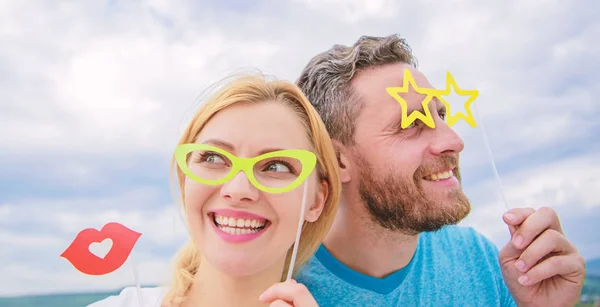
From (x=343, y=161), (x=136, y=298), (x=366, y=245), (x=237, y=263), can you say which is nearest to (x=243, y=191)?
(x=237, y=263)

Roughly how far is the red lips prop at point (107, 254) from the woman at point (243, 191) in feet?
0.71

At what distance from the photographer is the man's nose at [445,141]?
3396 millimetres

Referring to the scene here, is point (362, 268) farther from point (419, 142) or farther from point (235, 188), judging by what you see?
point (235, 188)

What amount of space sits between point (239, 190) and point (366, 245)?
58.2 inches

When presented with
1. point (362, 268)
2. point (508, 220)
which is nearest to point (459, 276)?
point (362, 268)

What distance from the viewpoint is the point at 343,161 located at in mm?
3637

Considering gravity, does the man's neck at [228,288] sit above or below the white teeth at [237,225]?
below

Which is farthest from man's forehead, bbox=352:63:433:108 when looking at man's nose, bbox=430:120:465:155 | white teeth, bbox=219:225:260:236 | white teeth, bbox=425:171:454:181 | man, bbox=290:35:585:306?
white teeth, bbox=219:225:260:236

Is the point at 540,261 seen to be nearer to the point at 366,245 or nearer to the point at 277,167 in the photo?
the point at 366,245

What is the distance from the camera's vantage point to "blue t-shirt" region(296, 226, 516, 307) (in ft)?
11.3

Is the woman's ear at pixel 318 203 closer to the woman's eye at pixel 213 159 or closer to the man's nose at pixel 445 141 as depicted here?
the woman's eye at pixel 213 159

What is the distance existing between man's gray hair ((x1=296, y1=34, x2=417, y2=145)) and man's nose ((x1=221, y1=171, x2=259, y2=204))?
4.34 ft

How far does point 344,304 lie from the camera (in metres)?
3.38

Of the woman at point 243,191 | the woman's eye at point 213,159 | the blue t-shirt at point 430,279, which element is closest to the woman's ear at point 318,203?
the woman at point 243,191
